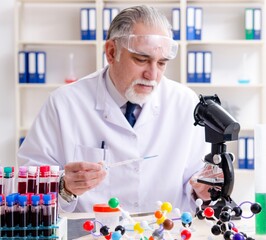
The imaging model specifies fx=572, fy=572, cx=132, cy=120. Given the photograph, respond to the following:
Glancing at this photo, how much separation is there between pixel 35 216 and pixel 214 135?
53 cm

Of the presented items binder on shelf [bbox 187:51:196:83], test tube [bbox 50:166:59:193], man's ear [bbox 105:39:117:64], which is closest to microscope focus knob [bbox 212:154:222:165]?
test tube [bbox 50:166:59:193]

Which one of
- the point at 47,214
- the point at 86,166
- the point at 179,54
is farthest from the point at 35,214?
the point at 179,54

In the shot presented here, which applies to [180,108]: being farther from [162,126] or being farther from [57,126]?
[57,126]

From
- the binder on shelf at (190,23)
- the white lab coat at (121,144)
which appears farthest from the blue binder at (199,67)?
the white lab coat at (121,144)

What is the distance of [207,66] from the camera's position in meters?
4.47

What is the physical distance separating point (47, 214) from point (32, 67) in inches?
125

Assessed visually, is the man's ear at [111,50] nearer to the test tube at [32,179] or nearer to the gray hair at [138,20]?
the gray hair at [138,20]

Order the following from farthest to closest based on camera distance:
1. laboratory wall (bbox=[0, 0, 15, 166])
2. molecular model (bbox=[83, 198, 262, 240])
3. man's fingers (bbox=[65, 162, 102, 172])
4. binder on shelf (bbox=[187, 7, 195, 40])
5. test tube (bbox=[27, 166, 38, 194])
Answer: laboratory wall (bbox=[0, 0, 15, 166])
binder on shelf (bbox=[187, 7, 195, 40])
man's fingers (bbox=[65, 162, 102, 172])
test tube (bbox=[27, 166, 38, 194])
molecular model (bbox=[83, 198, 262, 240])

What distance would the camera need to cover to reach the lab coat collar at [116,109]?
232cm

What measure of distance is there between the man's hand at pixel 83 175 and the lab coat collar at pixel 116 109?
438 mm

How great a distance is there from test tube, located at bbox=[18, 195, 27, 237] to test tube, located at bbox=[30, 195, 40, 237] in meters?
0.02

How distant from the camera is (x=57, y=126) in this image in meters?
2.34

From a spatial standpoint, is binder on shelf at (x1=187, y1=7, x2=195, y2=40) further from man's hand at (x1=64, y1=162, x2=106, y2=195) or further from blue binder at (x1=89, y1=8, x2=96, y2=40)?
man's hand at (x1=64, y1=162, x2=106, y2=195)

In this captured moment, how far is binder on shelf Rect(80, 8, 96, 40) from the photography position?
4.46 meters
